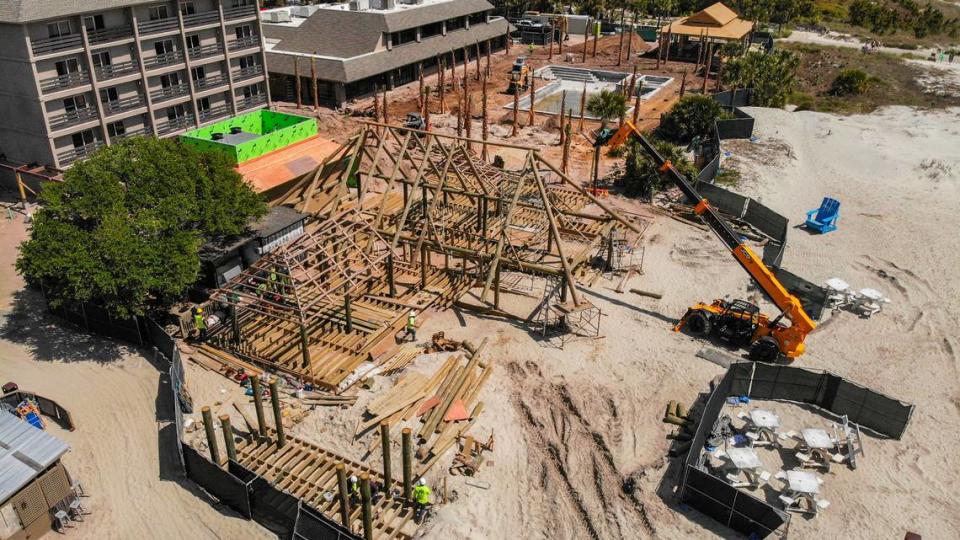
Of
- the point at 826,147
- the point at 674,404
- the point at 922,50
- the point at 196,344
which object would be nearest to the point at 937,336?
the point at 674,404

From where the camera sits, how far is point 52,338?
3294cm

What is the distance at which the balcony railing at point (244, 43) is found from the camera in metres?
57.1

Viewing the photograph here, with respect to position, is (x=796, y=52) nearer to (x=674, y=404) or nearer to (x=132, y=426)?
(x=674, y=404)

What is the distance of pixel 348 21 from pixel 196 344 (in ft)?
160

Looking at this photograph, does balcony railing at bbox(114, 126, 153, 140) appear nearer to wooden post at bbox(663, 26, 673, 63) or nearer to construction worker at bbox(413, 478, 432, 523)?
construction worker at bbox(413, 478, 432, 523)

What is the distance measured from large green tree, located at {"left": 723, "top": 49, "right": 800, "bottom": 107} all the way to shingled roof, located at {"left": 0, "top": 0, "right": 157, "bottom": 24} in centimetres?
5581

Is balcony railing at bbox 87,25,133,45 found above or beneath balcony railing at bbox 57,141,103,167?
above

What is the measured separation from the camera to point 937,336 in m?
33.4

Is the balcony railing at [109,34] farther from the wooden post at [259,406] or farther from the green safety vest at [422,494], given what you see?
the green safety vest at [422,494]

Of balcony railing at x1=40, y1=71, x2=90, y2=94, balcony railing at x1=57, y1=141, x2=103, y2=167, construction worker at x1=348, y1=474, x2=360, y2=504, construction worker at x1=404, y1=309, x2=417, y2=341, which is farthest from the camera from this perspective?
balcony railing at x1=57, y1=141, x2=103, y2=167

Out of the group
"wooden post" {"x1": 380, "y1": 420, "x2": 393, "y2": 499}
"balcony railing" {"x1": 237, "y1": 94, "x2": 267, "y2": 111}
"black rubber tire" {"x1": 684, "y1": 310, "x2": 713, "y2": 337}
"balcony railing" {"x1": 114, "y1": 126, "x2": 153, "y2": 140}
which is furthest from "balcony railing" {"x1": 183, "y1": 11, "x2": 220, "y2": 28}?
"black rubber tire" {"x1": 684, "y1": 310, "x2": 713, "y2": 337}

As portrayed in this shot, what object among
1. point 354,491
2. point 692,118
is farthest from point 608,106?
point 354,491

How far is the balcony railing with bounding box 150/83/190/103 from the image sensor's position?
51500mm

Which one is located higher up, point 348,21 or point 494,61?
point 348,21
